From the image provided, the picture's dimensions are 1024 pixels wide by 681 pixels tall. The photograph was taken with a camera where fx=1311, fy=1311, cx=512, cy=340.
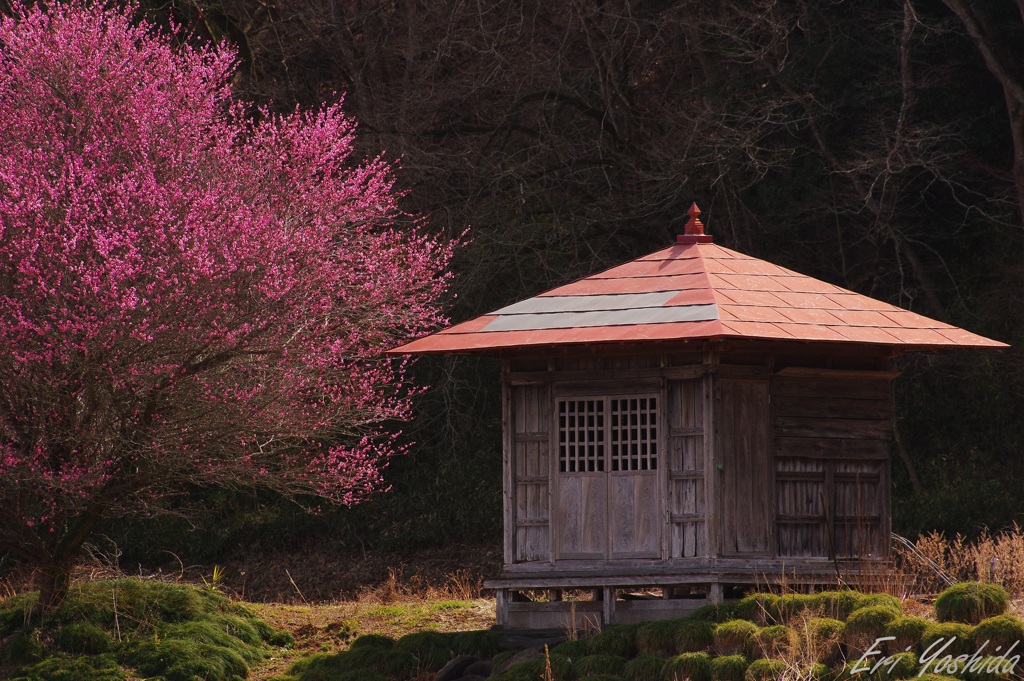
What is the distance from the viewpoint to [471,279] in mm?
19266

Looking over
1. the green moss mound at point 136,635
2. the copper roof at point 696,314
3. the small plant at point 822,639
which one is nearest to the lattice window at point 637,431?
the copper roof at point 696,314

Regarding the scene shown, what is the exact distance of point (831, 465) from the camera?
11570mm

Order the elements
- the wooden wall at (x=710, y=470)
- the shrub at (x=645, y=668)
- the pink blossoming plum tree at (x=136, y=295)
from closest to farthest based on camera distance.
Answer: the shrub at (x=645, y=668) → the pink blossoming plum tree at (x=136, y=295) → the wooden wall at (x=710, y=470)

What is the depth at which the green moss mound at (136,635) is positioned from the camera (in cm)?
1112

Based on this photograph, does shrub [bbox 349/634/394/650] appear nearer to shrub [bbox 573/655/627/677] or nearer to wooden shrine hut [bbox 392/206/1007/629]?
wooden shrine hut [bbox 392/206/1007/629]

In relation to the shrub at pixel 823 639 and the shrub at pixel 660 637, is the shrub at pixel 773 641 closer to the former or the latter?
the shrub at pixel 823 639

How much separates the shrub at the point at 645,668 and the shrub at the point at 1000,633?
2.20 meters

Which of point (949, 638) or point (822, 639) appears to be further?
point (822, 639)

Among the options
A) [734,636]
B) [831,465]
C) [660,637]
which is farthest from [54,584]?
[831,465]

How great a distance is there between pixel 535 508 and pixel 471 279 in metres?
8.08

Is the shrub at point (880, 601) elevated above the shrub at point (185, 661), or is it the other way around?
the shrub at point (880, 601)

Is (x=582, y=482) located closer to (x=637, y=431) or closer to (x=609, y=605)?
(x=637, y=431)

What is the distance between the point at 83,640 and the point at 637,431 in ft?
16.9

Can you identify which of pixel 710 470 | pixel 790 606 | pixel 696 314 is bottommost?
pixel 790 606
